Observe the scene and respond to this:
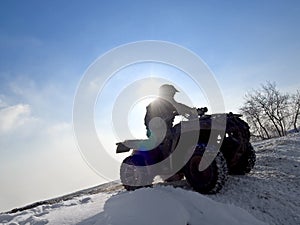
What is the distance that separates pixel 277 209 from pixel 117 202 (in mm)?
3302

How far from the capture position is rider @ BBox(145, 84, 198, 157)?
7.66 meters

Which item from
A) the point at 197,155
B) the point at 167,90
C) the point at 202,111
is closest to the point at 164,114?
the point at 167,90

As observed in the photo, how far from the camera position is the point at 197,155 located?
6.66 metres

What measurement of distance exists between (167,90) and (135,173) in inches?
101

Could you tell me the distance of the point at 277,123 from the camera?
4831cm

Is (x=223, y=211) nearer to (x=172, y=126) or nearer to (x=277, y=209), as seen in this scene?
(x=277, y=209)

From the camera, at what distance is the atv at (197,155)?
6.52m

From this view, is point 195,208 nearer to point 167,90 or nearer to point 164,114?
point 164,114

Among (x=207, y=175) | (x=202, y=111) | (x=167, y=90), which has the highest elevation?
(x=167, y=90)

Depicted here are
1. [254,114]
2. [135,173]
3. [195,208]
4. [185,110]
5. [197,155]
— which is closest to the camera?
[195,208]

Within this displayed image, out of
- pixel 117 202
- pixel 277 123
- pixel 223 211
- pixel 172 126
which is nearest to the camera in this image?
pixel 223 211

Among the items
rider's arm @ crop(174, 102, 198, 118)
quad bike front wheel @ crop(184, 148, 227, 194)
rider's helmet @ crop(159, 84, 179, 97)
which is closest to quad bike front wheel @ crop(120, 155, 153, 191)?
quad bike front wheel @ crop(184, 148, 227, 194)

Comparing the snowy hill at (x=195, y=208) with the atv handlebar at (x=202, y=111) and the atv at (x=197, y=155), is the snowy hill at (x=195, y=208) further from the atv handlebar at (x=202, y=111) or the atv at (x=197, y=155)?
the atv handlebar at (x=202, y=111)

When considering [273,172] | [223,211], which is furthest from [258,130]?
[223,211]
